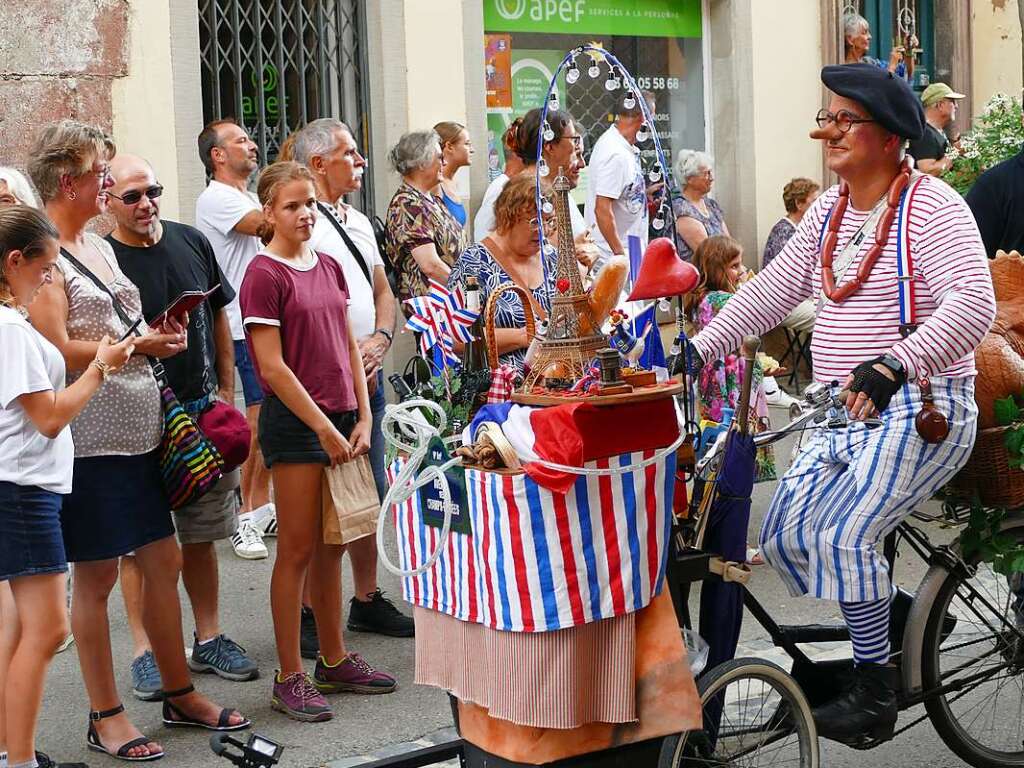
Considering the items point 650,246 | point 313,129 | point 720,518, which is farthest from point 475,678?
point 313,129

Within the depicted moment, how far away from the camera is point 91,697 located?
4777 mm

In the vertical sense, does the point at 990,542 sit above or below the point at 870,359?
below

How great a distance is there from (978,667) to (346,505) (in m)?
2.05

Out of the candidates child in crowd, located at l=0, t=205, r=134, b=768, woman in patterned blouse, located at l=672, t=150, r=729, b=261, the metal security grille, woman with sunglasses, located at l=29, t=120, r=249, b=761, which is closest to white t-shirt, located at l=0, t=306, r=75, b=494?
child in crowd, located at l=0, t=205, r=134, b=768

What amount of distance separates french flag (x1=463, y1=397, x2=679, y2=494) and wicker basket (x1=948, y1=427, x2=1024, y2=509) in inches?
46.0

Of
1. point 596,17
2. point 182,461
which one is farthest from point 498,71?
point 182,461

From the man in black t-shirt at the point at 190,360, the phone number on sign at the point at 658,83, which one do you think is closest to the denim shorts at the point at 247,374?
the man in black t-shirt at the point at 190,360

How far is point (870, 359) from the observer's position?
12.9 feet

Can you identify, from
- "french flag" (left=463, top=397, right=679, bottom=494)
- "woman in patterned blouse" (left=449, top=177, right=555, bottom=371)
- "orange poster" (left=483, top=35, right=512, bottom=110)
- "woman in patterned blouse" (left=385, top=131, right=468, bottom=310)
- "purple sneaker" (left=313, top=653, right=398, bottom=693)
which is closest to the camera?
"french flag" (left=463, top=397, right=679, bottom=494)

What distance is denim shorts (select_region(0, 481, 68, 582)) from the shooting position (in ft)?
13.9

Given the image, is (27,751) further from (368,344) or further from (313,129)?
(313,129)

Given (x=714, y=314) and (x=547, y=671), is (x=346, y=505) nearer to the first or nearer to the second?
(x=547, y=671)

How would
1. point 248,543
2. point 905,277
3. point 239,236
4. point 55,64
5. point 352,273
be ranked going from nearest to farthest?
Answer: point 905,277 → point 352,273 → point 248,543 → point 239,236 → point 55,64

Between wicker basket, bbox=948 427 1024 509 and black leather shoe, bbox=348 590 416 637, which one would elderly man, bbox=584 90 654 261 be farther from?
black leather shoe, bbox=348 590 416 637
